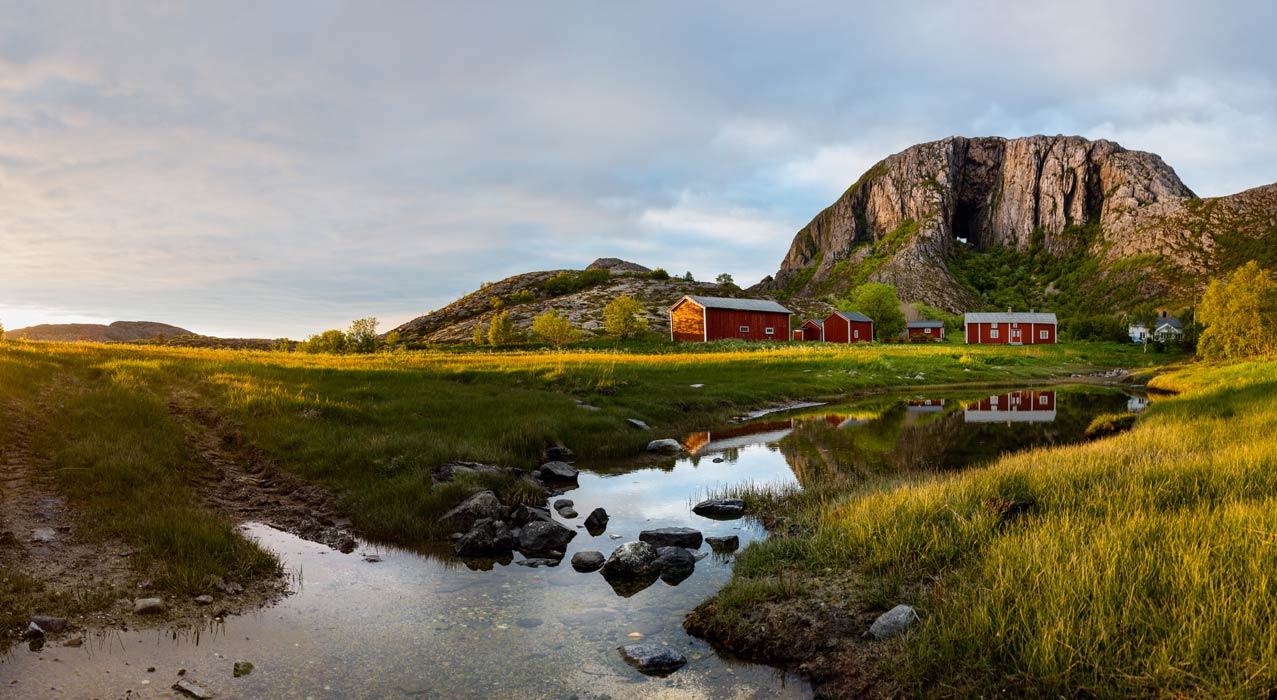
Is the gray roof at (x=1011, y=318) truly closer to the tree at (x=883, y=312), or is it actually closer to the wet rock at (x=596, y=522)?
the tree at (x=883, y=312)

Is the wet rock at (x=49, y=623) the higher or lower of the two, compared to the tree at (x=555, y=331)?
lower

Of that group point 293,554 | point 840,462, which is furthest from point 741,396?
point 293,554

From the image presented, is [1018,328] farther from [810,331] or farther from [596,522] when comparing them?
[596,522]

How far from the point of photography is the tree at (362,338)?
68812mm

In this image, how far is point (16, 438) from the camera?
46.4ft

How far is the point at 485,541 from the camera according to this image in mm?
11758

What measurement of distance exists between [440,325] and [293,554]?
13676cm

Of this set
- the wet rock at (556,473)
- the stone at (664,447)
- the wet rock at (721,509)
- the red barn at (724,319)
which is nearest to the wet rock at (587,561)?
the wet rock at (721,509)

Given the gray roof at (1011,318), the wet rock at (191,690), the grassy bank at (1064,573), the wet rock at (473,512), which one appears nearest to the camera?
the grassy bank at (1064,573)

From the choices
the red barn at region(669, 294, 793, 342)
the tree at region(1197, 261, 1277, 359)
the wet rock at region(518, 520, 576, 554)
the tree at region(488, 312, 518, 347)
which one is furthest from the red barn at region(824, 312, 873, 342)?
the wet rock at region(518, 520, 576, 554)

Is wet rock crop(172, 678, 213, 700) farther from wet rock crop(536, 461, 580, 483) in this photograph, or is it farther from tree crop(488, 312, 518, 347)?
tree crop(488, 312, 518, 347)

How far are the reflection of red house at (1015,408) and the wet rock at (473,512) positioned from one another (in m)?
25.7

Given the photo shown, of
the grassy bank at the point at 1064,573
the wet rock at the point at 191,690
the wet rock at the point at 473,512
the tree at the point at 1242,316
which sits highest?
the tree at the point at 1242,316

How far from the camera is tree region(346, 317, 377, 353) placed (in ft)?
226
